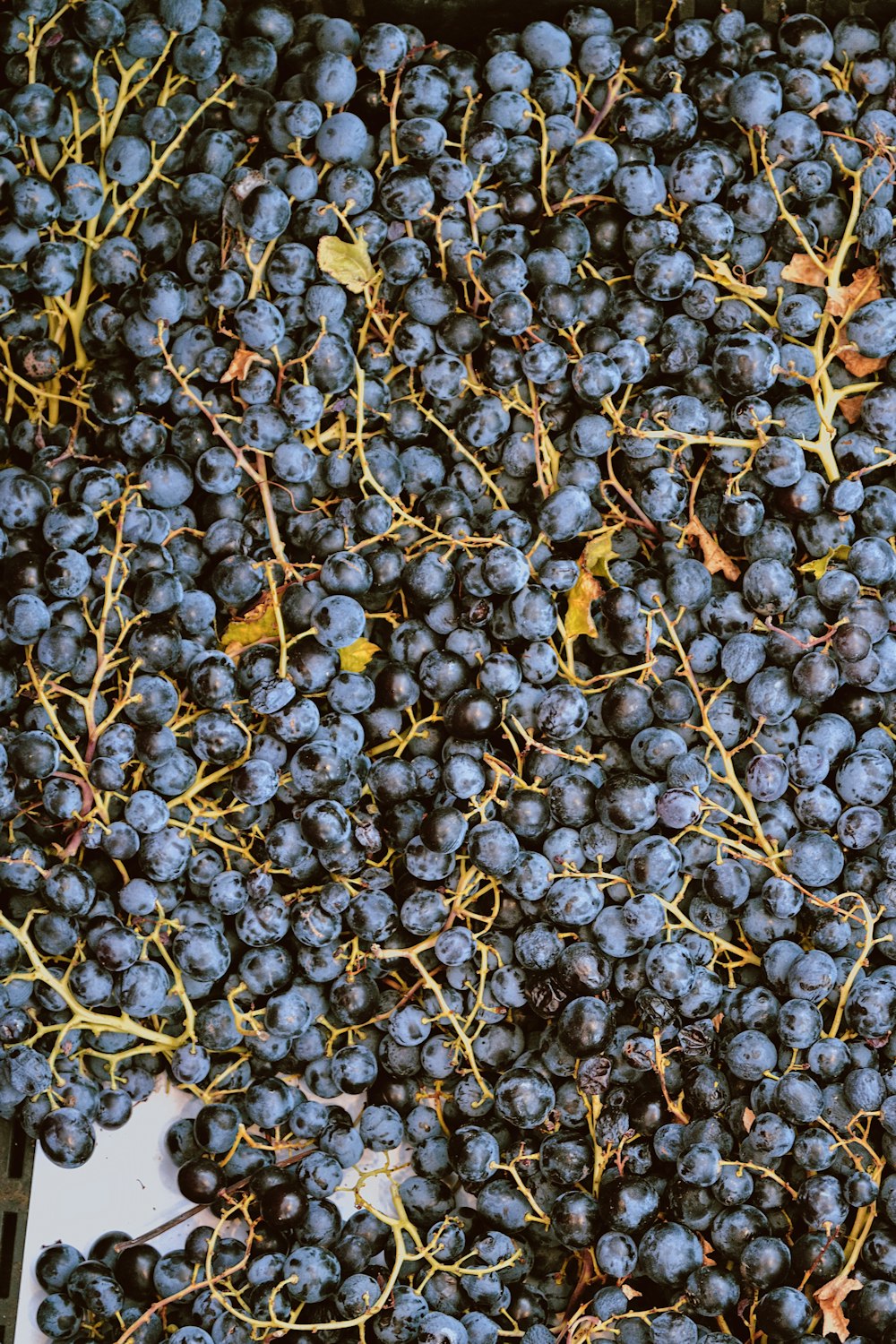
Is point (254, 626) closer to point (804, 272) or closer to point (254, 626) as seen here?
point (254, 626)

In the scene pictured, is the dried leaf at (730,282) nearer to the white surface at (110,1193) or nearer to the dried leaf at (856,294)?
the dried leaf at (856,294)

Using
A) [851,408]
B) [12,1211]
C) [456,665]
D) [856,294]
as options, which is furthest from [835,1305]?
[856,294]

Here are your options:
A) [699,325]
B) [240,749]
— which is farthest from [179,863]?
[699,325]

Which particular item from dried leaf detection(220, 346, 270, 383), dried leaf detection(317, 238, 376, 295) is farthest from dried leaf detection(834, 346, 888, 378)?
dried leaf detection(220, 346, 270, 383)

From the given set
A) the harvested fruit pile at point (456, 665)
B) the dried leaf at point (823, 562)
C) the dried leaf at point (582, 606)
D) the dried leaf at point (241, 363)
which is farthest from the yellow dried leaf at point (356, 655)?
the dried leaf at point (823, 562)

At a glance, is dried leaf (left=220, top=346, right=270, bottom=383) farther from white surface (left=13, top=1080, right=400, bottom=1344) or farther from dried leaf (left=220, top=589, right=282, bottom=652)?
white surface (left=13, top=1080, right=400, bottom=1344)

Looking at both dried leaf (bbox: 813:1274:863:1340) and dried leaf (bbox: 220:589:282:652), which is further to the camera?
dried leaf (bbox: 220:589:282:652)

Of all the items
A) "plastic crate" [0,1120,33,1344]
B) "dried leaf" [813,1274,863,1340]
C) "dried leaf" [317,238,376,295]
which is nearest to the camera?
"dried leaf" [813,1274,863,1340]

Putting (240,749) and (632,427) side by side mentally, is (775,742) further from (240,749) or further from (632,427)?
(240,749)
